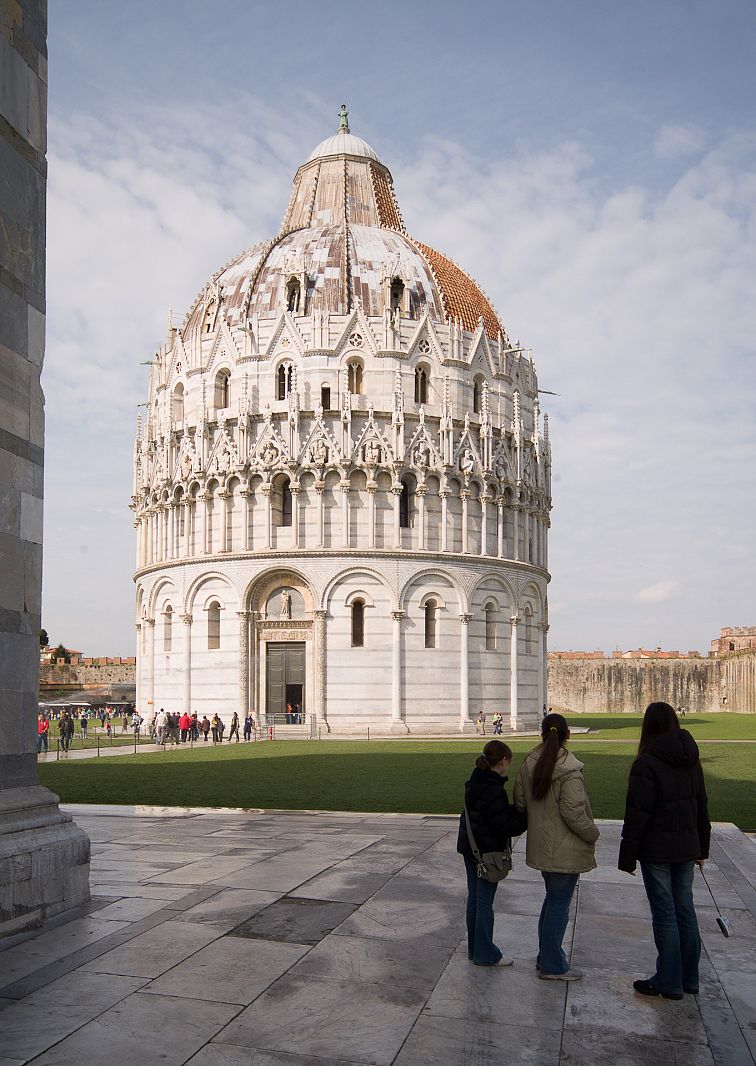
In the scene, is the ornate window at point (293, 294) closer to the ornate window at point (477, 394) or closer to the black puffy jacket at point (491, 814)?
the ornate window at point (477, 394)

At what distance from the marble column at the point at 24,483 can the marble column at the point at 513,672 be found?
43.7m

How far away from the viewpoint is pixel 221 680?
164ft

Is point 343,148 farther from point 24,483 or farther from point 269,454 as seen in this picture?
point 24,483

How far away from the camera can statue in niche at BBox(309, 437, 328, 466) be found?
49.2m

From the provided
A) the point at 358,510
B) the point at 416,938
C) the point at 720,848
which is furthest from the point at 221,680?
the point at 416,938

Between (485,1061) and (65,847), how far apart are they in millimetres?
5049

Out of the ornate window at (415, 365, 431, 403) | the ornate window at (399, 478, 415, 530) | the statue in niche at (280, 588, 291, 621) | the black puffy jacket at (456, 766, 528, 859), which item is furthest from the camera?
the ornate window at (415, 365, 431, 403)

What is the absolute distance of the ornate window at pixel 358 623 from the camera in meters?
49.2

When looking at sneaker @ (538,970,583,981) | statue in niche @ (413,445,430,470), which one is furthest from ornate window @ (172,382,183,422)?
sneaker @ (538,970,583,981)

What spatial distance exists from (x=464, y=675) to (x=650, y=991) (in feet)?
142

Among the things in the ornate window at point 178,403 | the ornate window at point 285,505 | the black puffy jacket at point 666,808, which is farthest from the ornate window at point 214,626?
the black puffy jacket at point 666,808

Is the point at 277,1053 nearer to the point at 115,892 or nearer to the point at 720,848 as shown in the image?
the point at 115,892

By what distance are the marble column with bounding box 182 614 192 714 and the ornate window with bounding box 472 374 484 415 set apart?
61.6 ft

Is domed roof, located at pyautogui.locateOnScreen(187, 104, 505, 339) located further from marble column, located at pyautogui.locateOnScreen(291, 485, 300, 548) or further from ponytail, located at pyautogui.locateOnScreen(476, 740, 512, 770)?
ponytail, located at pyautogui.locateOnScreen(476, 740, 512, 770)
